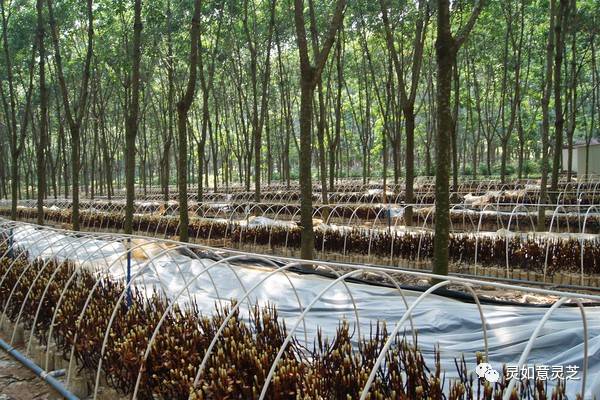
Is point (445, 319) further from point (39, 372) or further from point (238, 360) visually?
point (39, 372)

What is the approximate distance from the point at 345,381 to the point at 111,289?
324cm

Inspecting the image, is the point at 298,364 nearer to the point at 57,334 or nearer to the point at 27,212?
the point at 57,334

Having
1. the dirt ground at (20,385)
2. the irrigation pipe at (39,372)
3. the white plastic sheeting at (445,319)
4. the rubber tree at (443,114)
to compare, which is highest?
the rubber tree at (443,114)

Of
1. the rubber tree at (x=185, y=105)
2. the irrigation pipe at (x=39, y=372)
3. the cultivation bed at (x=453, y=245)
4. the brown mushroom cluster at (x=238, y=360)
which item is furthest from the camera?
the rubber tree at (x=185, y=105)

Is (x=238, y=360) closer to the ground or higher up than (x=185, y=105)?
closer to the ground

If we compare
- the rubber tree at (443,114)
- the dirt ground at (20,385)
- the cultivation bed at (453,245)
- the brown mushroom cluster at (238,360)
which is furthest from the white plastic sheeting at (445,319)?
the cultivation bed at (453,245)

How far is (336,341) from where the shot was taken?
11.3 feet

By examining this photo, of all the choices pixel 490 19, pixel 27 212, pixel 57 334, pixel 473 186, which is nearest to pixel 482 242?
pixel 57 334

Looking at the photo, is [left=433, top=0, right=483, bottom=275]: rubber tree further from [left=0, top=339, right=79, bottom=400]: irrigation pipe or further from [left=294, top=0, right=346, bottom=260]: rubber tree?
[left=0, top=339, right=79, bottom=400]: irrigation pipe

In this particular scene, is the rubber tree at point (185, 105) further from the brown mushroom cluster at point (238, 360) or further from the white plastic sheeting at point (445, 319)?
the brown mushroom cluster at point (238, 360)

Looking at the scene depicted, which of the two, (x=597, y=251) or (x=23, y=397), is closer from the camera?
(x=23, y=397)

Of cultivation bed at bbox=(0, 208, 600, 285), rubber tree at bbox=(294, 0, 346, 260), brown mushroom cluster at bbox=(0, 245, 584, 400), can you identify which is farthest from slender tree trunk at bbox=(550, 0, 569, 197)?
brown mushroom cluster at bbox=(0, 245, 584, 400)

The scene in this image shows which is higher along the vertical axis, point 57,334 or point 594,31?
point 594,31

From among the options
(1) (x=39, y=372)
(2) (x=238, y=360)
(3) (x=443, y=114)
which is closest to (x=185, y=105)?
(3) (x=443, y=114)
